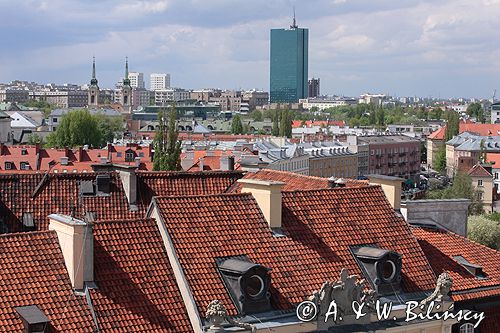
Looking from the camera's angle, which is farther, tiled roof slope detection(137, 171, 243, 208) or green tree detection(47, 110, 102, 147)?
green tree detection(47, 110, 102, 147)

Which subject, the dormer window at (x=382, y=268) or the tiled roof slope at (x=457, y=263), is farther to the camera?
the tiled roof slope at (x=457, y=263)

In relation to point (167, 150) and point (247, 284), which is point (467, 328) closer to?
point (247, 284)

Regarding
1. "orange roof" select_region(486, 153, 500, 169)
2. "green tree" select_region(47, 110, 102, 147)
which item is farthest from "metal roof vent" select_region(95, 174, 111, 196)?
"orange roof" select_region(486, 153, 500, 169)

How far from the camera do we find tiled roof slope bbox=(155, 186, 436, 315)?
21.5 meters

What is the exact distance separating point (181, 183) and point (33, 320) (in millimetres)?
14103

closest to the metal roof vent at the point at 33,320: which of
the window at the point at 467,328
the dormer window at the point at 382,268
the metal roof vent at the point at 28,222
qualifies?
the dormer window at the point at 382,268

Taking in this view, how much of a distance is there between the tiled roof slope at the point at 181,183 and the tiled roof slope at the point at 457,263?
756 centimetres

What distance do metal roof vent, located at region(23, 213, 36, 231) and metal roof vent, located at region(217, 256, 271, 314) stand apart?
10127mm

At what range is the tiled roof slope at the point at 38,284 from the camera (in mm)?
18781

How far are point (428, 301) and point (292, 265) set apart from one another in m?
3.58

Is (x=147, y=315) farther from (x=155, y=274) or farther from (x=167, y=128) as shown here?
(x=167, y=128)

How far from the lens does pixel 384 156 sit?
500 feet

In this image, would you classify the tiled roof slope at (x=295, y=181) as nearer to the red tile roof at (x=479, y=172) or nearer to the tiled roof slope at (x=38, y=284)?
the tiled roof slope at (x=38, y=284)

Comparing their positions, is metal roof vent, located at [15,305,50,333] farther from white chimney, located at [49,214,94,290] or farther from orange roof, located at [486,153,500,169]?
orange roof, located at [486,153,500,169]
